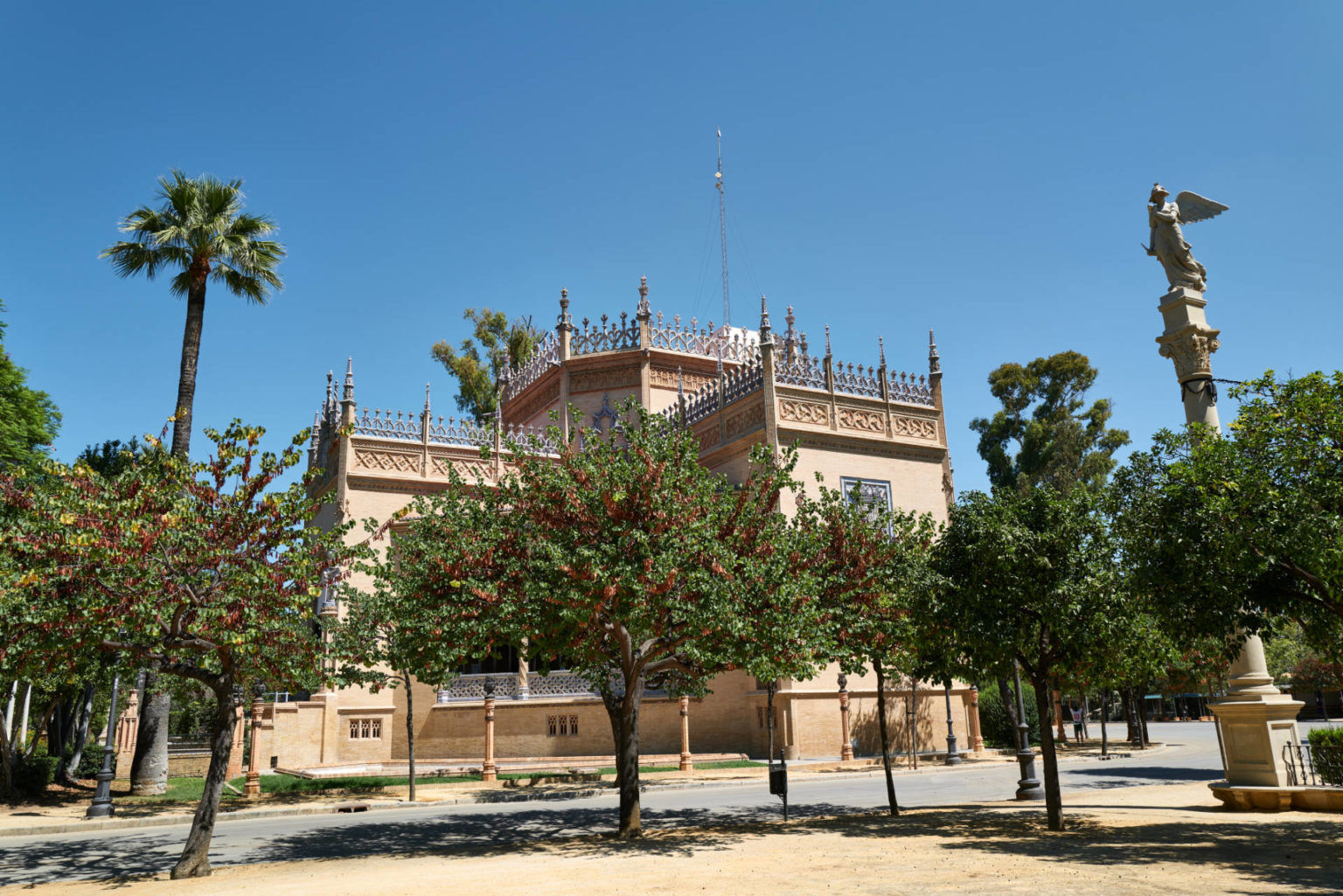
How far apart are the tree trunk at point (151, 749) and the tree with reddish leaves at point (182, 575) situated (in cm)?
1077

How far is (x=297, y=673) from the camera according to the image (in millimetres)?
12578

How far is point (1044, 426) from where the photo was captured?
51406 millimetres

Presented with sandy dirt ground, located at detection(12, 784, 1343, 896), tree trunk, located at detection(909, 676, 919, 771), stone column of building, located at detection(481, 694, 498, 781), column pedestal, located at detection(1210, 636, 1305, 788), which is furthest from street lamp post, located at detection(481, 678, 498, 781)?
column pedestal, located at detection(1210, 636, 1305, 788)

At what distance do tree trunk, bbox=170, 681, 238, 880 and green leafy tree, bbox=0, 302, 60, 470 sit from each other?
1427 centimetres

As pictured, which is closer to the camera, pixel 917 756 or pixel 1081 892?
pixel 1081 892

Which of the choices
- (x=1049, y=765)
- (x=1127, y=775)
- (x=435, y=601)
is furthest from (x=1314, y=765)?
(x=435, y=601)

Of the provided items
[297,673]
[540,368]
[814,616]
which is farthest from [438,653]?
[540,368]

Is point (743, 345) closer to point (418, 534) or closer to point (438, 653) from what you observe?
point (418, 534)

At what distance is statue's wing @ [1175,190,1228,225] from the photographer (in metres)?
17.5

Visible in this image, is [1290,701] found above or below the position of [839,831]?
above

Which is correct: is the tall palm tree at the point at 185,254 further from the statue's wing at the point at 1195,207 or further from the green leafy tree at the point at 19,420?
the statue's wing at the point at 1195,207

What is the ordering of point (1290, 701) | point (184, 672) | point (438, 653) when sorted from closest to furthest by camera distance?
point (184, 672) < point (438, 653) < point (1290, 701)

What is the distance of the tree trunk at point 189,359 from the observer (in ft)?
74.1

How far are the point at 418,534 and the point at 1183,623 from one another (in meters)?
11.6
